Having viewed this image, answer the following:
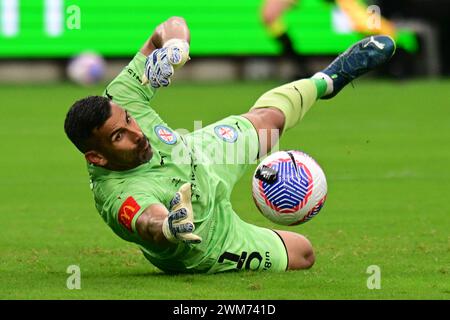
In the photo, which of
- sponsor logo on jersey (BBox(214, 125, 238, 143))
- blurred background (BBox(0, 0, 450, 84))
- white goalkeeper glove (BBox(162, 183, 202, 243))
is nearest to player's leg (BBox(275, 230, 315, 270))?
sponsor logo on jersey (BBox(214, 125, 238, 143))

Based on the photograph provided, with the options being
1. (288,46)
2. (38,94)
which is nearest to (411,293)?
(288,46)

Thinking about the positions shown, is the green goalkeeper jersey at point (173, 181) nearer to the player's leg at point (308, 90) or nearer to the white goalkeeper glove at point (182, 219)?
the player's leg at point (308, 90)

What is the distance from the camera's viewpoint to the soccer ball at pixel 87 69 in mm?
27578

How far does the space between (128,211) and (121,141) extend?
1.58 ft

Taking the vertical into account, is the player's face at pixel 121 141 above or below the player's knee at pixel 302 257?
above

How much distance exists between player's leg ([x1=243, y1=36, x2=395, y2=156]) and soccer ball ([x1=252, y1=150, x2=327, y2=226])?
2.01 ft

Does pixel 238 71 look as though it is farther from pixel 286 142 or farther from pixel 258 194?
pixel 258 194

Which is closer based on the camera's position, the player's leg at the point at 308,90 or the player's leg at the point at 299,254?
the player's leg at the point at 299,254

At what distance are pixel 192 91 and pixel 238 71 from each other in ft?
15.0

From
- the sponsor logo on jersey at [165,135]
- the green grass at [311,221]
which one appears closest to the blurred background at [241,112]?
the green grass at [311,221]

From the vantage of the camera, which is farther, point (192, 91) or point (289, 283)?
point (192, 91)

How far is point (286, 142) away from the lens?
17094 millimetres

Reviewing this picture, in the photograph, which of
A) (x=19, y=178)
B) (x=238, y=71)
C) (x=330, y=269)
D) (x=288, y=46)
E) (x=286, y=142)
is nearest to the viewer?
(x=330, y=269)

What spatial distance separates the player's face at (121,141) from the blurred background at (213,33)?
20.7 m
